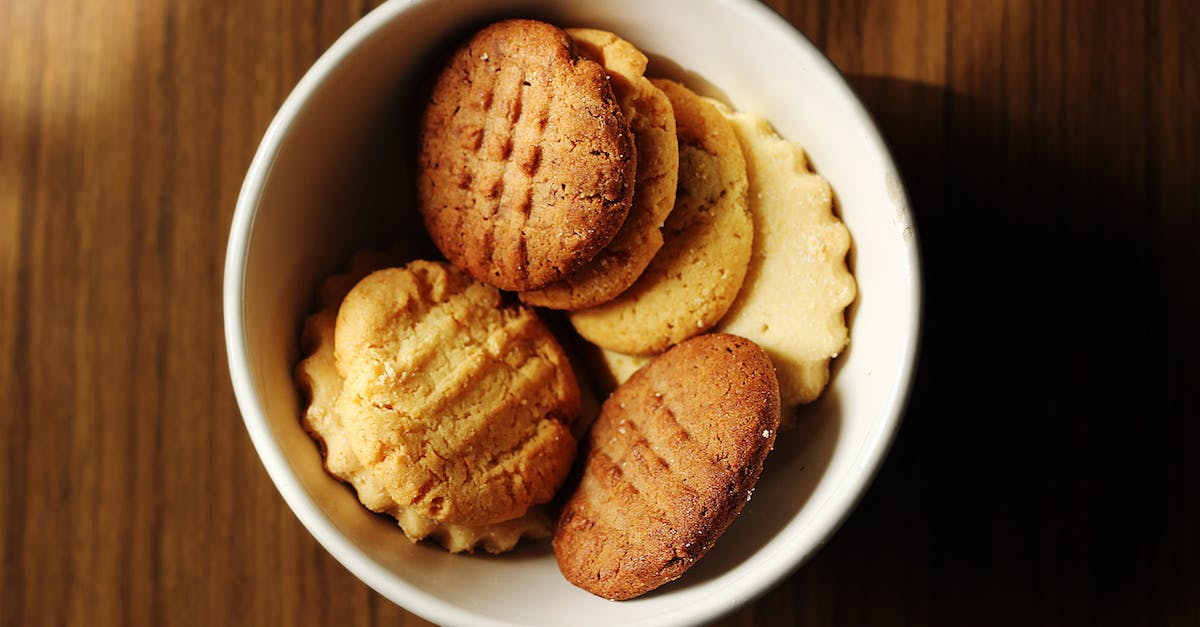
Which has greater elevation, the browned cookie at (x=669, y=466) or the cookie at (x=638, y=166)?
the cookie at (x=638, y=166)

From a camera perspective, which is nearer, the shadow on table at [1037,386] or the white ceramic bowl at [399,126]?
the white ceramic bowl at [399,126]

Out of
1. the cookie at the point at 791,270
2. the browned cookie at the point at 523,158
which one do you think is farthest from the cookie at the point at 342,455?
the cookie at the point at 791,270

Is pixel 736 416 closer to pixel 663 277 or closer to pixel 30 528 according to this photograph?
pixel 663 277

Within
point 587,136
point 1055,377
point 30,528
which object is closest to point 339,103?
point 587,136

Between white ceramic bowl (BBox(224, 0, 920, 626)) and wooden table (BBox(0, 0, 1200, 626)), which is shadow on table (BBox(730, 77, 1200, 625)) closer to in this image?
wooden table (BBox(0, 0, 1200, 626))

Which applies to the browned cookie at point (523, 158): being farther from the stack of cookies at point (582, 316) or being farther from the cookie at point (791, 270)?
the cookie at point (791, 270)

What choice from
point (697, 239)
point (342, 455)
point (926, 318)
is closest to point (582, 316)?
point (697, 239)

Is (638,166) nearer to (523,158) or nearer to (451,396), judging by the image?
(523,158)
